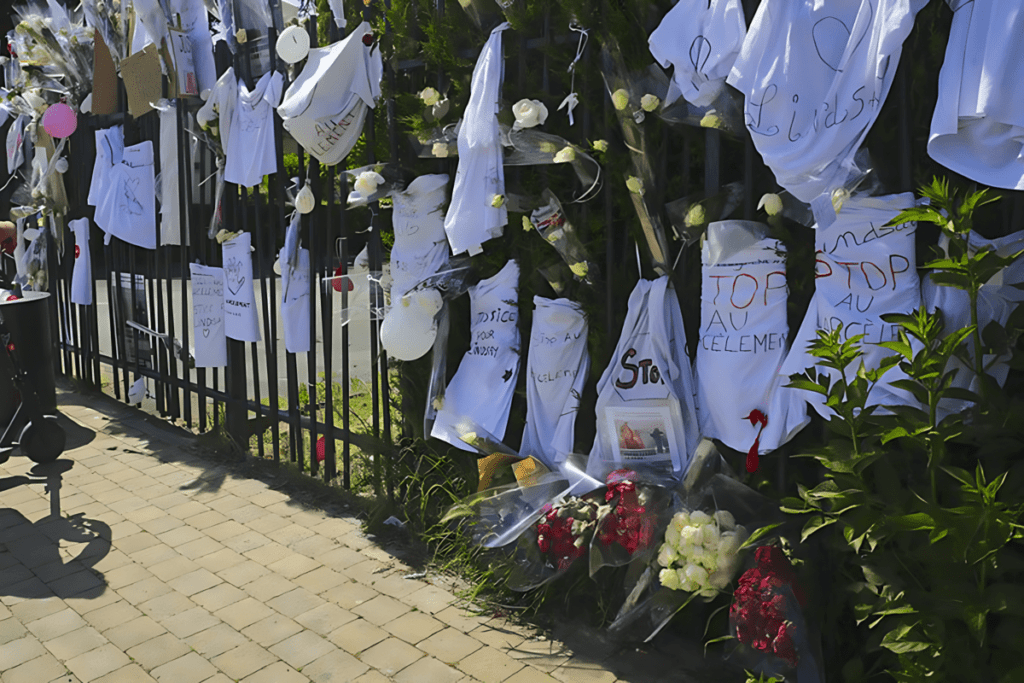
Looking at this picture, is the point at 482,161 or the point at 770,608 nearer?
the point at 770,608

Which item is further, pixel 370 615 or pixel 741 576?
pixel 370 615

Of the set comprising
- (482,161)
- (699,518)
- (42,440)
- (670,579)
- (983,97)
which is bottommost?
(42,440)

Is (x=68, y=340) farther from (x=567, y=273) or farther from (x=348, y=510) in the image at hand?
(x=567, y=273)

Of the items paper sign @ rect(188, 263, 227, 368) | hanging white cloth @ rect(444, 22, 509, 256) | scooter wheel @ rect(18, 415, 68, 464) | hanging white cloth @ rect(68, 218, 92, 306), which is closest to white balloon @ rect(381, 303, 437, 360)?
hanging white cloth @ rect(444, 22, 509, 256)

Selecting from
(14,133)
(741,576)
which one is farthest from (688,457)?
(14,133)

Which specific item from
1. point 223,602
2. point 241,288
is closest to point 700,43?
point 223,602

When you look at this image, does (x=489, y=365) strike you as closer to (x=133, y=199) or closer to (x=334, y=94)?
(x=334, y=94)

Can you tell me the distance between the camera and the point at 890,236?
2566 millimetres

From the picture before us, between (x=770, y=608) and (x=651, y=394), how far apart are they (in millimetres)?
856

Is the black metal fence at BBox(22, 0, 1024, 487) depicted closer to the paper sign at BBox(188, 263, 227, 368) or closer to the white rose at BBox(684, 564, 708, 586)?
the paper sign at BBox(188, 263, 227, 368)

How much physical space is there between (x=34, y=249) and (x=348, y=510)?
4765 mm

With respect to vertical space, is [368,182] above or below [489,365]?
above

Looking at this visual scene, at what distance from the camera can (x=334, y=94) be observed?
408 centimetres

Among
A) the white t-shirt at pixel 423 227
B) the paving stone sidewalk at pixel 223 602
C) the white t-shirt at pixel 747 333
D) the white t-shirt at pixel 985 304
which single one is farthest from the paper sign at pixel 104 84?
the white t-shirt at pixel 985 304
